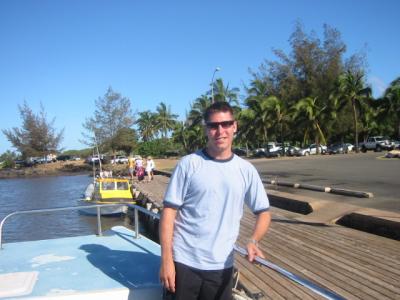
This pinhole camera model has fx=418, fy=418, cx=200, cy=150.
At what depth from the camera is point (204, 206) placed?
110 inches

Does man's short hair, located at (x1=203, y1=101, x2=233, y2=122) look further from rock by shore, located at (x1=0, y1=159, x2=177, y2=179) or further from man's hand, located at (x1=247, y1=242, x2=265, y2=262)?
rock by shore, located at (x1=0, y1=159, x2=177, y2=179)

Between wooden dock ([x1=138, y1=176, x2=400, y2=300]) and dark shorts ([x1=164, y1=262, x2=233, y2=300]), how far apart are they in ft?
7.20

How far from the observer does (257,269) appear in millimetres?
6105

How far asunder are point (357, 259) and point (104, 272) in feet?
12.9

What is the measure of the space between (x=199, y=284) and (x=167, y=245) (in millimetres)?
358

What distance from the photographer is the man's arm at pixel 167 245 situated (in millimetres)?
2760

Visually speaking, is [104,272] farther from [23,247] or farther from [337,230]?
[337,230]

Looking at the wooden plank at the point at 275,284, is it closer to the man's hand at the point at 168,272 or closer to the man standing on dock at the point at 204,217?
the man standing on dock at the point at 204,217

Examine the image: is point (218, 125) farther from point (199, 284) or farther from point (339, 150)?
point (339, 150)

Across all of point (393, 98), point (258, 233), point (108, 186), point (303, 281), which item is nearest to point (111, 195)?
point (108, 186)

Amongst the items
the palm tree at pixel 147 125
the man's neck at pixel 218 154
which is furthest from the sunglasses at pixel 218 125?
the palm tree at pixel 147 125

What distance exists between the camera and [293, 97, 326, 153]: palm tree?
5159 cm

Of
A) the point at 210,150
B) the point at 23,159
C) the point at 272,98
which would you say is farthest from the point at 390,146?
the point at 23,159

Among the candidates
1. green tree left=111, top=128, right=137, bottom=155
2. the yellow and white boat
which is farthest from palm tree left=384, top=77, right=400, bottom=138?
the yellow and white boat
